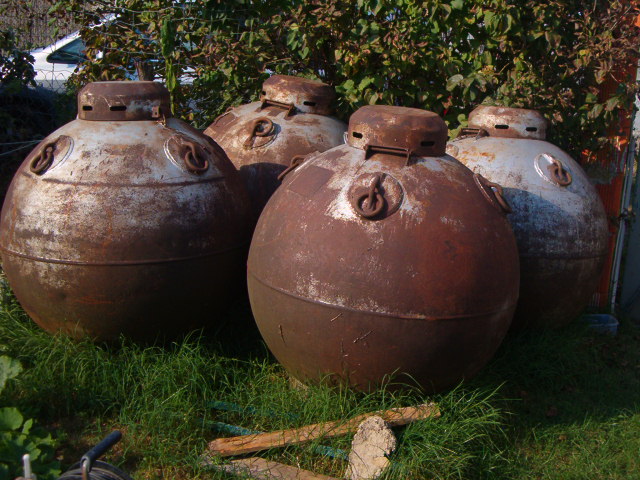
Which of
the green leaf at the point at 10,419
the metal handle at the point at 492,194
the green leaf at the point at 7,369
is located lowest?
the green leaf at the point at 10,419

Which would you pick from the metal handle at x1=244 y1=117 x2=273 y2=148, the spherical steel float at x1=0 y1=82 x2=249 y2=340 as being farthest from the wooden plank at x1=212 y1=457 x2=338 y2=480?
the metal handle at x1=244 y1=117 x2=273 y2=148

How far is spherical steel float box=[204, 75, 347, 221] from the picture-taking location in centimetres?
480

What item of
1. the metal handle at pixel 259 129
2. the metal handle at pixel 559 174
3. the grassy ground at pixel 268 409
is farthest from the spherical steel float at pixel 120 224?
the metal handle at pixel 559 174

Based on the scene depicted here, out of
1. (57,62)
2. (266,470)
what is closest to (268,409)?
(266,470)

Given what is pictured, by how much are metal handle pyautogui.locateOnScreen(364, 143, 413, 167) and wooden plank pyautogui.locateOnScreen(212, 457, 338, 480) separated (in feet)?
5.20

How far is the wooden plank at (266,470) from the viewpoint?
3172 mm

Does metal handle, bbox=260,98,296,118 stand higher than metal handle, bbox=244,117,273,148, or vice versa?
metal handle, bbox=260,98,296,118

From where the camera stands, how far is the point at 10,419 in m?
3.28

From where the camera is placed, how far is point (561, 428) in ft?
12.7

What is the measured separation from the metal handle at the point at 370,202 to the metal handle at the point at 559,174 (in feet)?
5.55

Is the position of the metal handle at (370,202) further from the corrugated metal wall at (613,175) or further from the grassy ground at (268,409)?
the corrugated metal wall at (613,175)

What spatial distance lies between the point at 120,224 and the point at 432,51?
10.1 feet

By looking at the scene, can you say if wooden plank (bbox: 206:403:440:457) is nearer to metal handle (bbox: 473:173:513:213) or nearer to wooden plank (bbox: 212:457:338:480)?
wooden plank (bbox: 212:457:338:480)

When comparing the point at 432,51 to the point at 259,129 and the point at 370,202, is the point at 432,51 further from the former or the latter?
the point at 370,202
